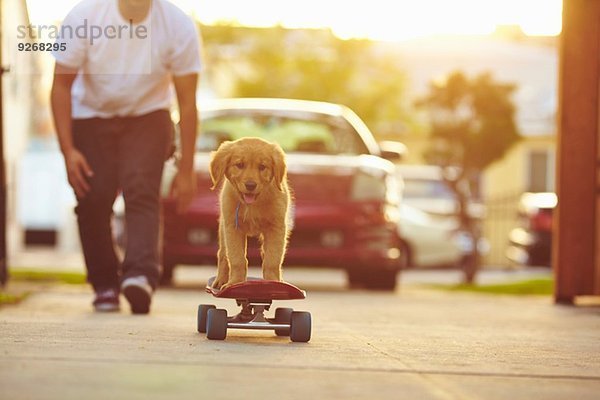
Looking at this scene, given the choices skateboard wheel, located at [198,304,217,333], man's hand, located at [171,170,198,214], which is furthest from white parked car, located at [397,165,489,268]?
skateboard wheel, located at [198,304,217,333]

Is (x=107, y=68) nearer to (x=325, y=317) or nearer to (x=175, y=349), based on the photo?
(x=325, y=317)

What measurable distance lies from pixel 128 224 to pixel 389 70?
33785 millimetres

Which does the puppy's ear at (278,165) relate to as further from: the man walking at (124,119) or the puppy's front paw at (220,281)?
the man walking at (124,119)

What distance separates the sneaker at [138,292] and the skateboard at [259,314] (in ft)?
4.76

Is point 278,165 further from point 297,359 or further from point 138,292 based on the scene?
point 138,292

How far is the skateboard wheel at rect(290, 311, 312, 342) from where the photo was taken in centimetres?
566

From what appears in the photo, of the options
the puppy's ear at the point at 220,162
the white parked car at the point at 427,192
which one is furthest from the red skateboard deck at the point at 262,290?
the white parked car at the point at 427,192

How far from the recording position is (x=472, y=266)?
Answer: 19031mm

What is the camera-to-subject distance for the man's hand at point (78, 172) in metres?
7.48

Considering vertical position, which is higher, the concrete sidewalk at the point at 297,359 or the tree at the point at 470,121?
the tree at the point at 470,121

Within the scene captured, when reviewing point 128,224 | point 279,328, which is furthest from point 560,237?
point 279,328

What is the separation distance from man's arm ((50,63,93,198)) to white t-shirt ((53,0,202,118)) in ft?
0.29

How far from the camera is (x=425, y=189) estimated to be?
2666 centimetres

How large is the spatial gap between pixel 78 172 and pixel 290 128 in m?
4.89
